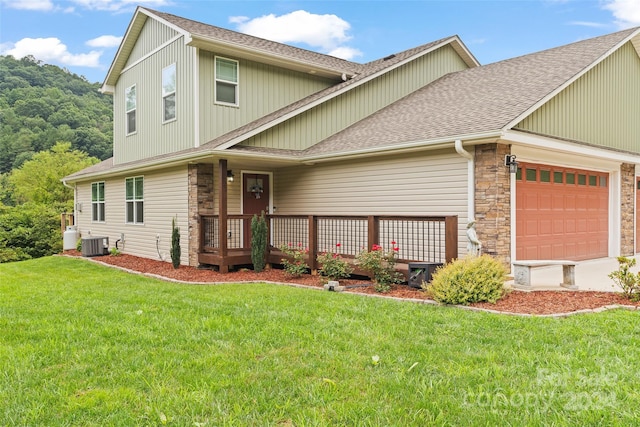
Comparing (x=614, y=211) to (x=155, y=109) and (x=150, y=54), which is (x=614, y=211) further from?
(x=150, y=54)

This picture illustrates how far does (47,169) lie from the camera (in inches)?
1394

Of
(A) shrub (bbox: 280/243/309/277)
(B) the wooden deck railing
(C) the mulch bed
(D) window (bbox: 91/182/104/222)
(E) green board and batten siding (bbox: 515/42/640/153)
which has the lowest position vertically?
(C) the mulch bed

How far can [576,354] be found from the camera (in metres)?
4.12

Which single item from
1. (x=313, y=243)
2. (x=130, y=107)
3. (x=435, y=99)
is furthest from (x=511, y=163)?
(x=130, y=107)

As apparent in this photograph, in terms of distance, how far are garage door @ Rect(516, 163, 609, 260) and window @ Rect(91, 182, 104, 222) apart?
13.7 metres

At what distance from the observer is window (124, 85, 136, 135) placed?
1452 centimetres

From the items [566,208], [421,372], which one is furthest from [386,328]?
[566,208]

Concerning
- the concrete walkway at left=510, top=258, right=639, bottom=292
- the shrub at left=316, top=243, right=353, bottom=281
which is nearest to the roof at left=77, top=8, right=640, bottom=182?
the shrub at left=316, top=243, right=353, bottom=281

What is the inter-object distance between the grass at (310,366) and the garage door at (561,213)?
3866mm

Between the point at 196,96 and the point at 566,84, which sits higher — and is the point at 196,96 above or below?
above

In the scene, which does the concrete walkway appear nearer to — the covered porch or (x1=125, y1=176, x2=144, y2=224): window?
the covered porch

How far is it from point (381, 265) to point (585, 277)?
12.9 feet

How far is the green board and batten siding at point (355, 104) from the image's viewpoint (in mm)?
11727

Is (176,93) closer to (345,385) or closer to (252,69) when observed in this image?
(252,69)
